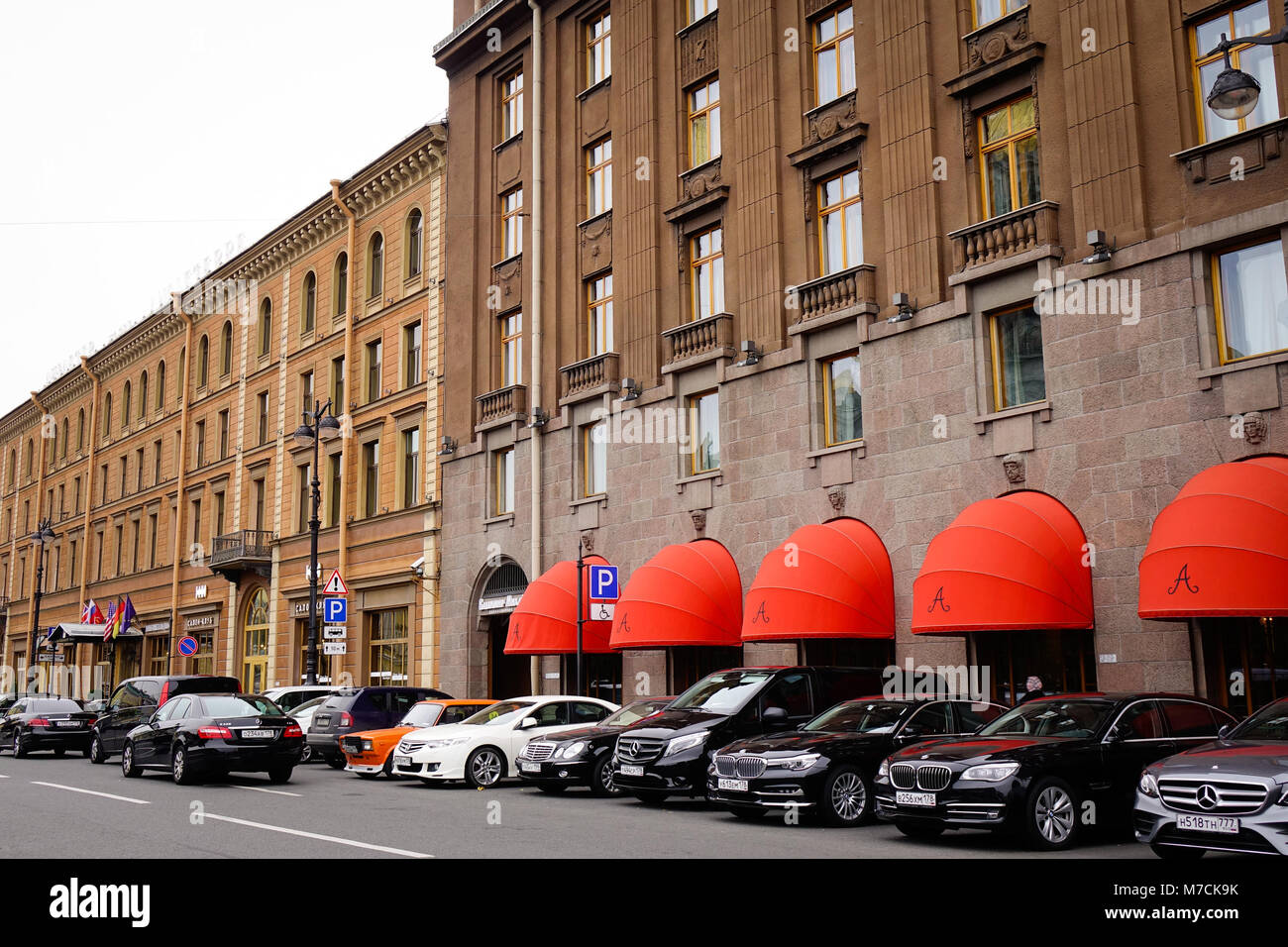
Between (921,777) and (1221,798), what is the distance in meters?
3.20

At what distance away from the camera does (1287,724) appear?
10914mm

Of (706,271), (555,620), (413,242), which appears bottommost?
(555,620)

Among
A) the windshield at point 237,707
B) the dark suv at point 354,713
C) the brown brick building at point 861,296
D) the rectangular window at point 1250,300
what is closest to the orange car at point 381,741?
the dark suv at point 354,713

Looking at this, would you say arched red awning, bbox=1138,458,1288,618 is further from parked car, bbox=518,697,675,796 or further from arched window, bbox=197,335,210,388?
arched window, bbox=197,335,210,388

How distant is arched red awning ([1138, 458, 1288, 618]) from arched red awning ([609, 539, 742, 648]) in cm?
930

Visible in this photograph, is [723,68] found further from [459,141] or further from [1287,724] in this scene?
[1287,724]

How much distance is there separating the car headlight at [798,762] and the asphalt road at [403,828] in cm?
70

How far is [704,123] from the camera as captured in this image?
2725cm

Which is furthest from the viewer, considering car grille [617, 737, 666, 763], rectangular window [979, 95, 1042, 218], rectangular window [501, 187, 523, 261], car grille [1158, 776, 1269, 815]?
rectangular window [501, 187, 523, 261]

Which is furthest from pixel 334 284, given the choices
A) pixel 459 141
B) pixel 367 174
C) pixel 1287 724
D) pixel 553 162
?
pixel 1287 724

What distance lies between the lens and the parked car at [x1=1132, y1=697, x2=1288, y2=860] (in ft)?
31.1

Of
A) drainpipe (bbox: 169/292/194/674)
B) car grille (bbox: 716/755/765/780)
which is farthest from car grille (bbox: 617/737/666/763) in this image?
drainpipe (bbox: 169/292/194/674)

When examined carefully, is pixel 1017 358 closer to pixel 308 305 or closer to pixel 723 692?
pixel 723 692

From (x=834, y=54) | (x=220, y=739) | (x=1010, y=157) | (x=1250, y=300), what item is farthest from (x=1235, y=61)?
(x=220, y=739)
